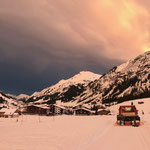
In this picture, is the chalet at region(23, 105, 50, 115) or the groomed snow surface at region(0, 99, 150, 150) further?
the chalet at region(23, 105, 50, 115)

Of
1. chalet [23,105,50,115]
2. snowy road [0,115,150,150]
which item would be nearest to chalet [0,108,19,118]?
chalet [23,105,50,115]

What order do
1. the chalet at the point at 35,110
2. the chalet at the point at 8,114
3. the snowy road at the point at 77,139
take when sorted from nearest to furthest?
the snowy road at the point at 77,139, the chalet at the point at 8,114, the chalet at the point at 35,110

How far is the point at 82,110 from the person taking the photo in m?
120

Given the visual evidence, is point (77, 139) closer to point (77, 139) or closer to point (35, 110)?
point (77, 139)

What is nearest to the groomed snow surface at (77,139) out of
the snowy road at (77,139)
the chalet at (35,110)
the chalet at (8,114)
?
the snowy road at (77,139)

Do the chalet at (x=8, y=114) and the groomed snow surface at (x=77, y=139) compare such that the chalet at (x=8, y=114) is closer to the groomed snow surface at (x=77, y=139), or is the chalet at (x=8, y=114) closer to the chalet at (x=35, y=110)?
the chalet at (x=35, y=110)

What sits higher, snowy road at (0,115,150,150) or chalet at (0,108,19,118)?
snowy road at (0,115,150,150)

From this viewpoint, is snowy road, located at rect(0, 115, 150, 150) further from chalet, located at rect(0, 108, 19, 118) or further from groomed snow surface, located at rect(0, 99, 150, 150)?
chalet, located at rect(0, 108, 19, 118)

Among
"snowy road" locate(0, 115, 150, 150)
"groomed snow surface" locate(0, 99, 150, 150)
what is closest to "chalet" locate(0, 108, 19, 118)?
"groomed snow surface" locate(0, 99, 150, 150)

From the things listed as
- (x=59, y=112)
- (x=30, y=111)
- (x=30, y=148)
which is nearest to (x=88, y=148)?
(x=30, y=148)

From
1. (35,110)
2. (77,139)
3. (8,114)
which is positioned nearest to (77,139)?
(77,139)

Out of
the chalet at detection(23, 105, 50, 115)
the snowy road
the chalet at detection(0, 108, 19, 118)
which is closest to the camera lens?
the snowy road

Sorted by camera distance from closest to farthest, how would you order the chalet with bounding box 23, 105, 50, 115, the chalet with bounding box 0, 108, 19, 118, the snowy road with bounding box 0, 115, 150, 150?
the snowy road with bounding box 0, 115, 150, 150
the chalet with bounding box 0, 108, 19, 118
the chalet with bounding box 23, 105, 50, 115

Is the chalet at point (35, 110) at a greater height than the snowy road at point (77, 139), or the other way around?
the snowy road at point (77, 139)
